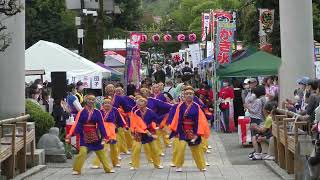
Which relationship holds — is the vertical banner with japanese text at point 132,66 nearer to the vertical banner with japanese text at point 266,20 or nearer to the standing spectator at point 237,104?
the standing spectator at point 237,104

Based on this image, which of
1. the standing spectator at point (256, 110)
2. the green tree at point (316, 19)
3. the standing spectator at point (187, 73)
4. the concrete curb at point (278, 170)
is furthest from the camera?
the green tree at point (316, 19)

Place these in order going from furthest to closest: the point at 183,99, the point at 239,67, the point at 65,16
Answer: the point at 65,16 → the point at 239,67 → the point at 183,99

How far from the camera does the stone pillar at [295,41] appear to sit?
62.1 feet

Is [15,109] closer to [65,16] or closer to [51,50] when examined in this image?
[51,50]

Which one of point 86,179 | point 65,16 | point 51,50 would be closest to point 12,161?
point 86,179

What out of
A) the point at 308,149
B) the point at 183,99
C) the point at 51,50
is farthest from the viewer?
the point at 51,50

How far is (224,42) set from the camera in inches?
962

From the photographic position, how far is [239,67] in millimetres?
23672

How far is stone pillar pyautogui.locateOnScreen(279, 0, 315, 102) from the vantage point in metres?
18.9

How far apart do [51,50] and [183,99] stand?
1269cm

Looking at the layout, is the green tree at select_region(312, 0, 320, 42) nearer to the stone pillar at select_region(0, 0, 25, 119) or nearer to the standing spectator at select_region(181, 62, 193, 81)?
the standing spectator at select_region(181, 62, 193, 81)

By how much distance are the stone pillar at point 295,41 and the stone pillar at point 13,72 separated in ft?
25.3

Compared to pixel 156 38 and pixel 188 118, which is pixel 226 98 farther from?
pixel 156 38

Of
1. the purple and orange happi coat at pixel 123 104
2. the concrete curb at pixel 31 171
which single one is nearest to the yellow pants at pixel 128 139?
the purple and orange happi coat at pixel 123 104
